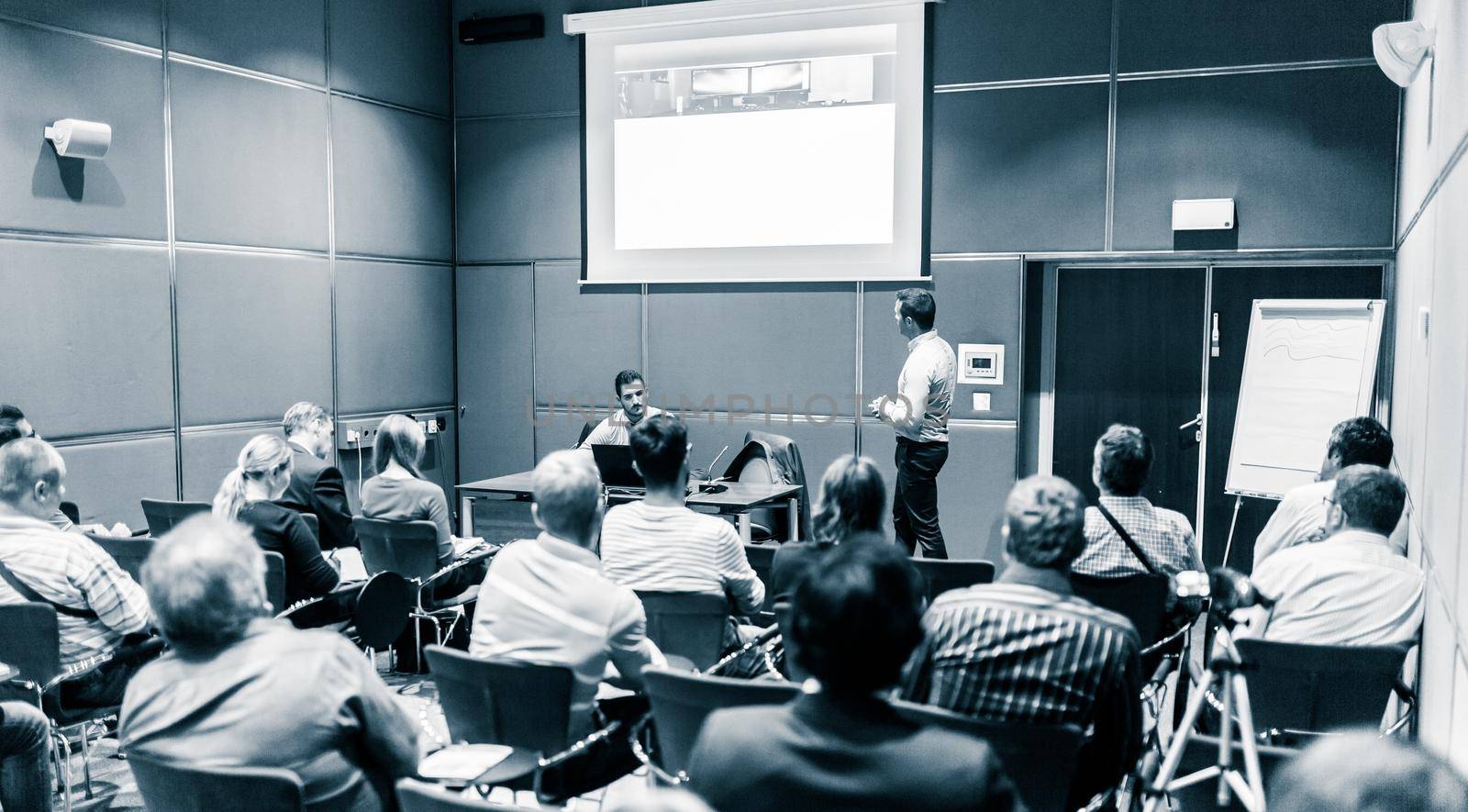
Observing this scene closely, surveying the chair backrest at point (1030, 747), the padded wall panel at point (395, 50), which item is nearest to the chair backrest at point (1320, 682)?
the chair backrest at point (1030, 747)

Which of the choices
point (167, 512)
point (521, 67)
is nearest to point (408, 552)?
point (167, 512)

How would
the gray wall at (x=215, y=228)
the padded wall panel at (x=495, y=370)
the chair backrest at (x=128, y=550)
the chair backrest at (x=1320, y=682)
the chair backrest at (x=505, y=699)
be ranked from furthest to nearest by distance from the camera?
the padded wall panel at (x=495, y=370)
the gray wall at (x=215, y=228)
the chair backrest at (x=128, y=550)
the chair backrest at (x=1320, y=682)
the chair backrest at (x=505, y=699)

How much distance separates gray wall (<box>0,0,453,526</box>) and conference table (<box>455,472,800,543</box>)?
1.44 m

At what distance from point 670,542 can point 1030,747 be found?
1.35m

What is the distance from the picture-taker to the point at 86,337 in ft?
17.3

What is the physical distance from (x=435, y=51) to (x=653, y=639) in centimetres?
581

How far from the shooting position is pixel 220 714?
1.82 metres

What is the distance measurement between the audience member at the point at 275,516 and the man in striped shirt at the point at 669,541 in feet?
3.94

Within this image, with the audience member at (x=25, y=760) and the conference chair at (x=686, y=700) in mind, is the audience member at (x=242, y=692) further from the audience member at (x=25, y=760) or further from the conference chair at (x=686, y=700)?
the audience member at (x=25, y=760)

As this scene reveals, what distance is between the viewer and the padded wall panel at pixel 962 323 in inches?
253

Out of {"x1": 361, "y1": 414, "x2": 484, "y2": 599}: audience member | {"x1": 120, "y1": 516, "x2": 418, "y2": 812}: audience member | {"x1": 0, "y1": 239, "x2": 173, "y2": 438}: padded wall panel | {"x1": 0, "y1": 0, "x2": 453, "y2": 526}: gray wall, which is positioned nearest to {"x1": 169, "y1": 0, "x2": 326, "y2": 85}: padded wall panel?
{"x1": 0, "y1": 0, "x2": 453, "y2": 526}: gray wall

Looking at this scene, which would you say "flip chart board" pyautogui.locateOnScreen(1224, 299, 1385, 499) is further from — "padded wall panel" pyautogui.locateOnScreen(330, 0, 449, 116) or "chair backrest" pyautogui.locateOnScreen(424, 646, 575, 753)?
"padded wall panel" pyautogui.locateOnScreen(330, 0, 449, 116)

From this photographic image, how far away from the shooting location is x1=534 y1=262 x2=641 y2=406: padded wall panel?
289 inches

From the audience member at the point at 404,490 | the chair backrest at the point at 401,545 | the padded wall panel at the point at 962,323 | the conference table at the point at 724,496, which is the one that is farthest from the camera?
the padded wall panel at the point at 962,323
